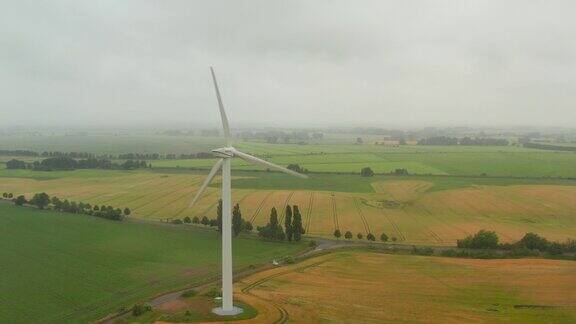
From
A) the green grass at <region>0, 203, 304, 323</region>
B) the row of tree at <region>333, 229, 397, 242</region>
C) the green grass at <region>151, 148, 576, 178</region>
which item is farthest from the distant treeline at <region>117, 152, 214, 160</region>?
the row of tree at <region>333, 229, 397, 242</region>

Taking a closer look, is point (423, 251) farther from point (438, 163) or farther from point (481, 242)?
point (438, 163)

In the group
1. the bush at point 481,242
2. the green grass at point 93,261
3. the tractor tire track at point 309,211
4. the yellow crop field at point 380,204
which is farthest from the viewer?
the tractor tire track at point 309,211

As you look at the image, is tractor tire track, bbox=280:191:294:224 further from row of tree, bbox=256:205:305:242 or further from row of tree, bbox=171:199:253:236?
row of tree, bbox=256:205:305:242

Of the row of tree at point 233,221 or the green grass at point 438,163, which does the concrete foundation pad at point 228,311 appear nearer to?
the row of tree at point 233,221

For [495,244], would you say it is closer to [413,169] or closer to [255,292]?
[255,292]

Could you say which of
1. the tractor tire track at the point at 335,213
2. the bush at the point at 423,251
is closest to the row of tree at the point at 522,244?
the bush at the point at 423,251

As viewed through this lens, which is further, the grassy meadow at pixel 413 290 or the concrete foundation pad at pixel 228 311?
the grassy meadow at pixel 413 290

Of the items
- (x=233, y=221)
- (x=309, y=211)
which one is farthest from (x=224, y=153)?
(x=309, y=211)
